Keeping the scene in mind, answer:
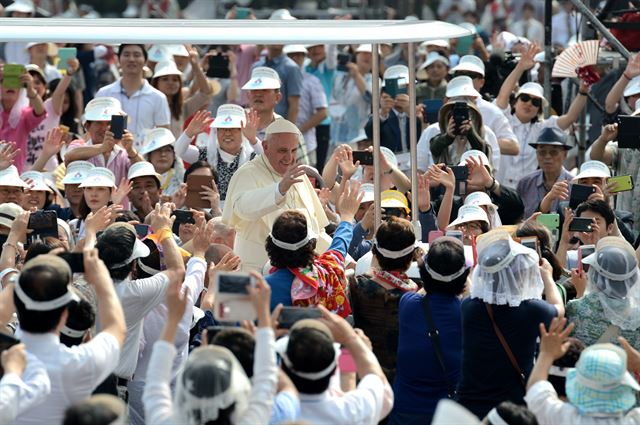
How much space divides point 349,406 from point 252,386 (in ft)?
1.25

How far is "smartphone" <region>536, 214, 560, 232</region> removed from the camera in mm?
8461

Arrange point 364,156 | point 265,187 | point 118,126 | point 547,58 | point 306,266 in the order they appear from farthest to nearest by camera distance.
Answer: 1. point 547,58
2. point 118,126
3. point 364,156
4. point 265,187
5. point 306,266

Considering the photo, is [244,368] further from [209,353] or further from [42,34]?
[42,34]

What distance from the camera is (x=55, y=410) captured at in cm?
518

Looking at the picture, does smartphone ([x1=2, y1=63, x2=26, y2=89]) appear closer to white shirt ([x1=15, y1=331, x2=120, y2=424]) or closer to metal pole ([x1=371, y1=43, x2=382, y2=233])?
metal pole ([x1=371, y1=43, x2=382, y2=233])

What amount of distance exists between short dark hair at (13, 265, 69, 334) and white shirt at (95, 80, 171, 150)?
6.66 meters

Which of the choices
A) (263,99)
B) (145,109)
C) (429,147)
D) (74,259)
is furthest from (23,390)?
(145,109)

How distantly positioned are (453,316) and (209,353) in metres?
1.82

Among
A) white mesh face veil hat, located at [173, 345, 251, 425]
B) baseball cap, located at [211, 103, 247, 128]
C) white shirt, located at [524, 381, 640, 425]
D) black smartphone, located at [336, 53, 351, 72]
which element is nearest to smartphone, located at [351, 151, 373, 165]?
baseball cap, located at [211, 103, 247, 128]

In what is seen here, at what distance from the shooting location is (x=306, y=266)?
670 cm

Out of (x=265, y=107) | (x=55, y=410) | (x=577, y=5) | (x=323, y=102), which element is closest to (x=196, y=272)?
(x=55, y=410)

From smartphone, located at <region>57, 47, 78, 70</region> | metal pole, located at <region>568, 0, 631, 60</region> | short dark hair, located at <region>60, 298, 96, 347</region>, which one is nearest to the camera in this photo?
short dark hair, located at <region>60, 298, 96, 347</region>

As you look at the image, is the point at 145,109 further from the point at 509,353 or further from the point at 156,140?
the point at 509,353

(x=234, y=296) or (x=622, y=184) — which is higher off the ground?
(x=234, y=296)
